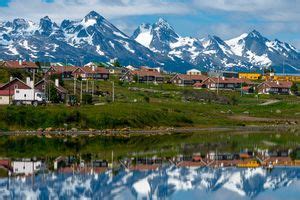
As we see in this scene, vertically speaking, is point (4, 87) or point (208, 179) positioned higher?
point (4, 87)

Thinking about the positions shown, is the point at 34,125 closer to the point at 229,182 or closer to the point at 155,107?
the point at 155,107

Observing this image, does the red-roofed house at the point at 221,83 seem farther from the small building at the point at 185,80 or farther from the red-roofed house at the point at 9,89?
the red-roofed house at the point at 9,89

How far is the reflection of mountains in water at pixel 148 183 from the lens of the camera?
44531 mm

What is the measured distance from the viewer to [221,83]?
193375 mm

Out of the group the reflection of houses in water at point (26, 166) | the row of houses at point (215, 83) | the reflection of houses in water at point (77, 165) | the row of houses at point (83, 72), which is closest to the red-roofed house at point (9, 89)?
the reflection of houses in water at point (77, 165)

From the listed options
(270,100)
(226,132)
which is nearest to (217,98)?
(270,100)

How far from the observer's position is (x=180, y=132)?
10188cm

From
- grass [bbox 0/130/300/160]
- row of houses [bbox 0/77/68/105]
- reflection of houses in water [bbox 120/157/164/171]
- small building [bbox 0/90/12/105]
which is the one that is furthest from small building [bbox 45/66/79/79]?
reflection of houses in water [bbox 120/157/164/171]

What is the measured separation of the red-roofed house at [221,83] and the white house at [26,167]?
423 ft

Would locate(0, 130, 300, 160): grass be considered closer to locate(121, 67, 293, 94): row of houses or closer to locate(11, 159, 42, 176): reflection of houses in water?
locate(11, 159, 42, 176): reflection of houses in water

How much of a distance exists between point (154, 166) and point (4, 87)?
191 feet

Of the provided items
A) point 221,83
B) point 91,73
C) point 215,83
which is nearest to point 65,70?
point 91,73

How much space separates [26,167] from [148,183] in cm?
1231

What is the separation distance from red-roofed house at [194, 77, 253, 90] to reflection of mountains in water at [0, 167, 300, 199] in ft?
430
